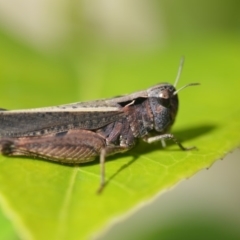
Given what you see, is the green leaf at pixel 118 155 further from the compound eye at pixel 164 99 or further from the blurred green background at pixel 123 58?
the compound eye at pixel 164 99

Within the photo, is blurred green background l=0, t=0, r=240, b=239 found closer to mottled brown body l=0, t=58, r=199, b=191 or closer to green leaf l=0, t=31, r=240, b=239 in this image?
green leaf l=0, t=31, r=240, b=239

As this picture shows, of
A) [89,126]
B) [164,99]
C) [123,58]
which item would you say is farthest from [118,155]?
[123,58]

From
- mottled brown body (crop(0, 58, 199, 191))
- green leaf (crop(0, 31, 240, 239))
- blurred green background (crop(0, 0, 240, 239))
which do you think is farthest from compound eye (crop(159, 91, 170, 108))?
blurred green background (crop(0, 0, 240, 239))

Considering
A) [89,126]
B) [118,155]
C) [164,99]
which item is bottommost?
[118,155]

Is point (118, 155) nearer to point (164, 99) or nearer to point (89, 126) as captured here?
point (89, 126)

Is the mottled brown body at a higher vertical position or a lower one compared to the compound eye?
lower
